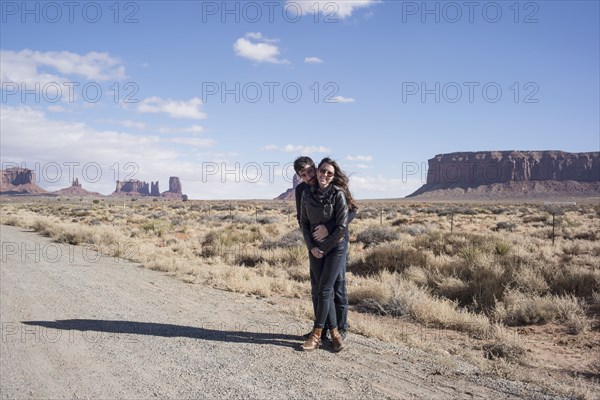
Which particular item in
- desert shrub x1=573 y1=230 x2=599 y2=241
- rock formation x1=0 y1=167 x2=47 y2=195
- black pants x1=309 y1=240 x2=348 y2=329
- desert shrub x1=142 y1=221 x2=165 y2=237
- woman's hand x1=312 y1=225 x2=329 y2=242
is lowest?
desert shrub x1=573 y1=230 x2=599 y2=241

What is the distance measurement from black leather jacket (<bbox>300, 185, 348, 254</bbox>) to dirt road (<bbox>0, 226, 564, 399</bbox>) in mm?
1241

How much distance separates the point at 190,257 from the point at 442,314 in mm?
8483

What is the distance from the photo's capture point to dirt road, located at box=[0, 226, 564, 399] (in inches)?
167

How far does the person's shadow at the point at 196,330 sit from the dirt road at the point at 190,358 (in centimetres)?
1

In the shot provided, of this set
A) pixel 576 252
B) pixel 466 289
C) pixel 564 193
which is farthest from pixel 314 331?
pixel 564 193

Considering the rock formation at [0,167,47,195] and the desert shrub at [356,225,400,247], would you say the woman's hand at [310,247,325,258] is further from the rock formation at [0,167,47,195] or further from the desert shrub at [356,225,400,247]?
the rock formation at [0,167,47,195]

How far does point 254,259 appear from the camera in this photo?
43.5 feet

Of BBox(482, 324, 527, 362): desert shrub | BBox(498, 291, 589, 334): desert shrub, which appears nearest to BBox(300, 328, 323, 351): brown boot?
BBox(482, 324, 527, 362): desert shrub

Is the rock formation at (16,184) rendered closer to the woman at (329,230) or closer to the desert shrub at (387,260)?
the desert shrub at (387,260)

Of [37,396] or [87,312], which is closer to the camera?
[37,396]

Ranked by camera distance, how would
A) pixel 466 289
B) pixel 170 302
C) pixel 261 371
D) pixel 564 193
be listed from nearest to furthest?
1. pixel 261 371
2. pixel 170 302
3. pixel 466 289
4. pixel 564 193

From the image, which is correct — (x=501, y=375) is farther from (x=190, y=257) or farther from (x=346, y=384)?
(x=190, y=257)

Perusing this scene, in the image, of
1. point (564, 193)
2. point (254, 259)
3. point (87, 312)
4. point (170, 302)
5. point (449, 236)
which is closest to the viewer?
point (87, 312)

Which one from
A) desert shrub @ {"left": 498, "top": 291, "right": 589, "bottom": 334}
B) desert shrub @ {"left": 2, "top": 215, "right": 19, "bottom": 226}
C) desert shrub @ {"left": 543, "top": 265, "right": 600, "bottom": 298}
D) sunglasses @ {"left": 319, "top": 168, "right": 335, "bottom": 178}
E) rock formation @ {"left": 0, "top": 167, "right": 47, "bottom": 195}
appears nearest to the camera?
sunglasses @ {"left": 319, "top": 168, "right": 335, "bottom": 178}
